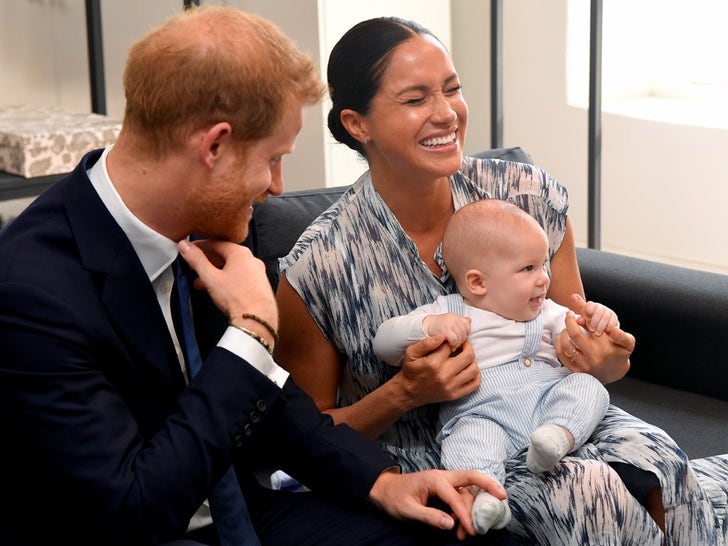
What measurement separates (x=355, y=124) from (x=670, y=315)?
87cm

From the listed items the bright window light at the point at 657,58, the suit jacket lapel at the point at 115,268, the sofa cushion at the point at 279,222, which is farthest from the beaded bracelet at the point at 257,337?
the bright window light at the point at 657,58

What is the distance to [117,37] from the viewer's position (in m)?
4.23

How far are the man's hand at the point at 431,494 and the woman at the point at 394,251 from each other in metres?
0.22

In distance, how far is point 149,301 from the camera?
5.17ft

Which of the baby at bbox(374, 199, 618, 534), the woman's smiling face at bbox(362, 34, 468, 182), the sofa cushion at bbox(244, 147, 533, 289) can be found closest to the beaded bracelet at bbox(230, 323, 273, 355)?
the baby at bbox(374, 199, 618, 534)

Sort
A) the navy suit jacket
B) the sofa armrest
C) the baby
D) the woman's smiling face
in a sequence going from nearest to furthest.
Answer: the navy suit jacket < the baby < the woman's smiling face < the sofa armrest

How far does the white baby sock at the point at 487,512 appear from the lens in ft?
5.53

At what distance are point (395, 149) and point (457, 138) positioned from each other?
0.37 ft

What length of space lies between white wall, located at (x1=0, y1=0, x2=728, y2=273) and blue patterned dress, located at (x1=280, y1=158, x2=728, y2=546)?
183cm

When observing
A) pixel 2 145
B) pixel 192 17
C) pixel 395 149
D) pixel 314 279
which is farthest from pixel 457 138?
pixel 2 145

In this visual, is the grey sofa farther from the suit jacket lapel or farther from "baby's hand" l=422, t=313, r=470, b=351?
the suit jacket lapel

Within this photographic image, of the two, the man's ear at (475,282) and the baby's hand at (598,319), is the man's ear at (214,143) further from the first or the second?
the baby's hand at (598,319)

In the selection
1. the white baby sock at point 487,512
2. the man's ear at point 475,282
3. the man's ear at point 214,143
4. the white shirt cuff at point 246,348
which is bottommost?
the white baby sock at point 487,512

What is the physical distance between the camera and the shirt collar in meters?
1.57
